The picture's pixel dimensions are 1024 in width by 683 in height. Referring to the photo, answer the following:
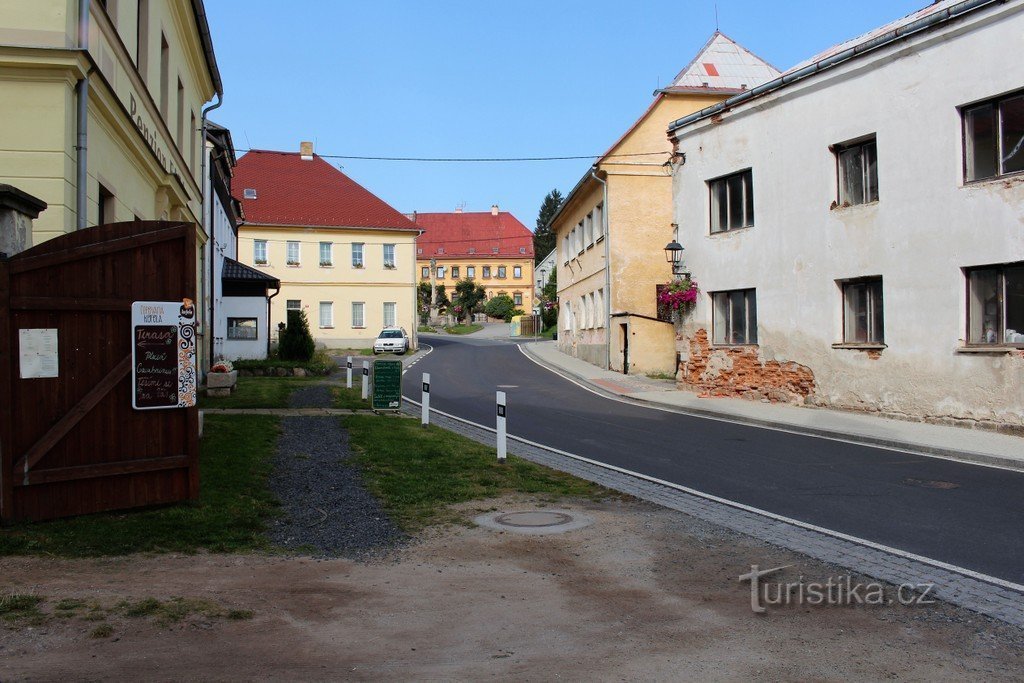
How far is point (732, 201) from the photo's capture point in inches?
865

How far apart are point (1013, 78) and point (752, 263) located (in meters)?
7.45

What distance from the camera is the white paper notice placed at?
653cm

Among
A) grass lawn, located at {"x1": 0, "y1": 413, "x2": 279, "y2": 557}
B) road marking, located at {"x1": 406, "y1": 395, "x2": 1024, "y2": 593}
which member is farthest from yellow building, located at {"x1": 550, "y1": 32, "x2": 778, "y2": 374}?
grass lawn, located at {"x1": 0, "y1": 413, "x2": 279, "y2": 557}

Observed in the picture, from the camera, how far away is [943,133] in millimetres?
15930

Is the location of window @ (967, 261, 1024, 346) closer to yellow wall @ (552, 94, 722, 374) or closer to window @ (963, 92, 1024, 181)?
window @ (963, 92, 1024, 181)

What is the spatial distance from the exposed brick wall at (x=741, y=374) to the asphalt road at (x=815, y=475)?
3.48 meters

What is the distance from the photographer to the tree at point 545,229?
117 metres

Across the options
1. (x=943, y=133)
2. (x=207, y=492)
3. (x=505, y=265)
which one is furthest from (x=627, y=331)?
(x=505, y=265)

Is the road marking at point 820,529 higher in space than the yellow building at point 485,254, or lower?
lower

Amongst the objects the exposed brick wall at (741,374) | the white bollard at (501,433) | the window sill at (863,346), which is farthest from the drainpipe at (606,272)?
the white bollard at (501,433)

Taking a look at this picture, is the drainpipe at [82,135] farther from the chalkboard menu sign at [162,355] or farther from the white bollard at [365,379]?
the white bollard at [365,379]

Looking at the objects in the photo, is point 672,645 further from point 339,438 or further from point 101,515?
point 339,438

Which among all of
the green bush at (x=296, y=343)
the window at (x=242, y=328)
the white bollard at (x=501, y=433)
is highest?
the window at (x=242, y=328)

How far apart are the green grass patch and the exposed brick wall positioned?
9.64m
